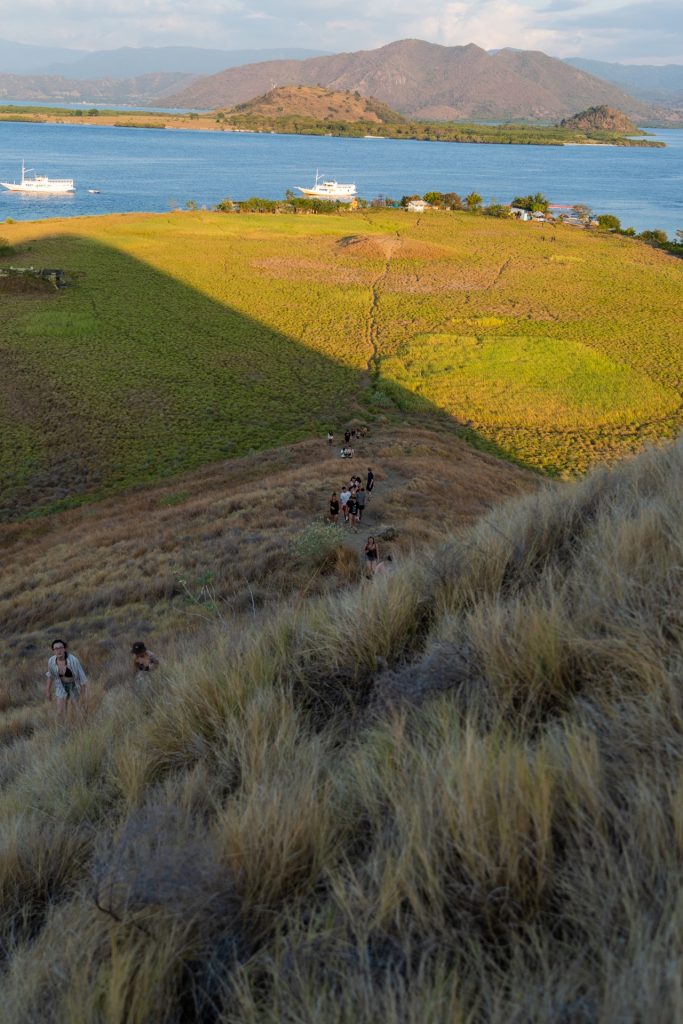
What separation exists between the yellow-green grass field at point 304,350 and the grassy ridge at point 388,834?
59.1ft

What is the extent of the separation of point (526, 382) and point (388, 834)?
3337 centimetres

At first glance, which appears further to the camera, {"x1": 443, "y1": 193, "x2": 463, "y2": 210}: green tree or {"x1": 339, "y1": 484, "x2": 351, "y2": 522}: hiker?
{"x1": 443, "y1": 193, "x2": 463, "y2": 210}: green tree

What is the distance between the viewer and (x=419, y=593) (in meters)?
4.49

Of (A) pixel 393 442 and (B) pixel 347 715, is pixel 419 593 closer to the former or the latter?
(B) pixel 347 715

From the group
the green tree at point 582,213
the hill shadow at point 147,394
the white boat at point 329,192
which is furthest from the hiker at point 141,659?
the white boat at point 329,192

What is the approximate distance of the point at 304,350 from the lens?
121ft

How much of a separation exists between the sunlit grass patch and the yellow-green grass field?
136 mm

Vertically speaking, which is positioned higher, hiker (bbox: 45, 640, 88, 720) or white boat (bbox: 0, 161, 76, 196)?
white boat (bbox: 0, 161, 76, 196)

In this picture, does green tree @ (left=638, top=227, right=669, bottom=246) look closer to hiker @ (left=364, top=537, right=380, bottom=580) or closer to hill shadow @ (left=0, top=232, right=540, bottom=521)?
hill shadow @ (left=0, top=232, right=540, bottom=521)

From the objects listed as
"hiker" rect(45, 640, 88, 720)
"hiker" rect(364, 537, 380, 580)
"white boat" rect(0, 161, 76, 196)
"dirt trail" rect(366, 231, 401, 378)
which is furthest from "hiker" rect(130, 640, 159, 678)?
"white boat" rect(0, 161, 76, 196)

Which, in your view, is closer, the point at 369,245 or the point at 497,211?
the point at 369,245

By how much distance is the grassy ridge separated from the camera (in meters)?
1.85

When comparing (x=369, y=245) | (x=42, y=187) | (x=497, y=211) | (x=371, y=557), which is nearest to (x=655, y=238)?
(x=497, y=211)

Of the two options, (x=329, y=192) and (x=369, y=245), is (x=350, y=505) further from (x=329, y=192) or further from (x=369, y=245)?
(x=329, y=192)
